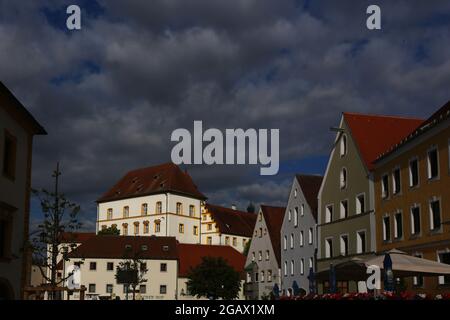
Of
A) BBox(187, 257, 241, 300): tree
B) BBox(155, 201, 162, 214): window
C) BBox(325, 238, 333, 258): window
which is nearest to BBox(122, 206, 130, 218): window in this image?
BBox(155, 201, 162, 214): window

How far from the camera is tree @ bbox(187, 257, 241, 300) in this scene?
70188 mm

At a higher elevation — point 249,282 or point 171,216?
point 171,216

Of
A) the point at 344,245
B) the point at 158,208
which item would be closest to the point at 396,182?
the point at 344,245

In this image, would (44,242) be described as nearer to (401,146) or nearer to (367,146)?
(401,146)

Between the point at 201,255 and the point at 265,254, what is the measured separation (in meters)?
23.6

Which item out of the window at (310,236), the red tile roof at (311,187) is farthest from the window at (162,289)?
the window at (310,236)

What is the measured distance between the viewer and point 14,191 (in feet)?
80.9

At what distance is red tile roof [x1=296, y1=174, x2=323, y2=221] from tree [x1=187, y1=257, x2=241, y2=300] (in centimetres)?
1836

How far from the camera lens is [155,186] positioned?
112812 millimetres

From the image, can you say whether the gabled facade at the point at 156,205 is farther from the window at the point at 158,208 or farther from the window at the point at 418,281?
the window at the point at 418,281

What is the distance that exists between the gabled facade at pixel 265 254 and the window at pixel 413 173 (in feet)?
108

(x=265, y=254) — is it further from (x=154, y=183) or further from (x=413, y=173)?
(x=154, y=183)
